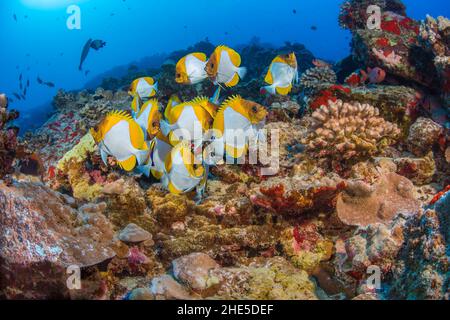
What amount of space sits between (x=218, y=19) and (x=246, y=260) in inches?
4870

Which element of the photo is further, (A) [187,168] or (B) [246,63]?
(B) [246,63]

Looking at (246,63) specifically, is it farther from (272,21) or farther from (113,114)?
(272,21)

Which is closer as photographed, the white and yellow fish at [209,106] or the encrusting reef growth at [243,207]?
the encrusting reef growth at [243,207]

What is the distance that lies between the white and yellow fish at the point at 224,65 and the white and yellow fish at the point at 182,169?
122 cm

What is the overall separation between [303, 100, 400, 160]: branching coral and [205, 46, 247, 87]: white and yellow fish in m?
1.33

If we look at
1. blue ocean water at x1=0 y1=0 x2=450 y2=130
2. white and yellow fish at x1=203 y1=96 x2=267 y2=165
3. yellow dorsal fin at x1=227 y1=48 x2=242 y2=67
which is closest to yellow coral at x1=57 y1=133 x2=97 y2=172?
yellow dorsal fin at x1=227 y1=48 x2=242 y2=67

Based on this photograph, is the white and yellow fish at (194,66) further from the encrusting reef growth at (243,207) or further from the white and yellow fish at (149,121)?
the white and yellow fish at (149,121)

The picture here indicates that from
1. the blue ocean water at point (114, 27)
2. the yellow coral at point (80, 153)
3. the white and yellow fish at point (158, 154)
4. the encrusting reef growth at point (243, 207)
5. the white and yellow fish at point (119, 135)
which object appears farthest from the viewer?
the blue ocean water at point (114, 27)

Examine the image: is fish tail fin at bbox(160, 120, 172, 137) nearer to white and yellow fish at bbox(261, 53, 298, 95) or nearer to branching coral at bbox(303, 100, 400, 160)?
white and yellow fish at bbox(261, 53, 298, 95)

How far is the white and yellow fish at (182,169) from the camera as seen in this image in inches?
111

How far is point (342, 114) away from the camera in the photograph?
169 inches

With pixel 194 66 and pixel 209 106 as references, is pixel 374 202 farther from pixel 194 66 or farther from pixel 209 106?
pixel 194 66

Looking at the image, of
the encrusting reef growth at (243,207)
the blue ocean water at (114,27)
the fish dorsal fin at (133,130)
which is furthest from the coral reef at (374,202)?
the blue ocean water at (114,27)
